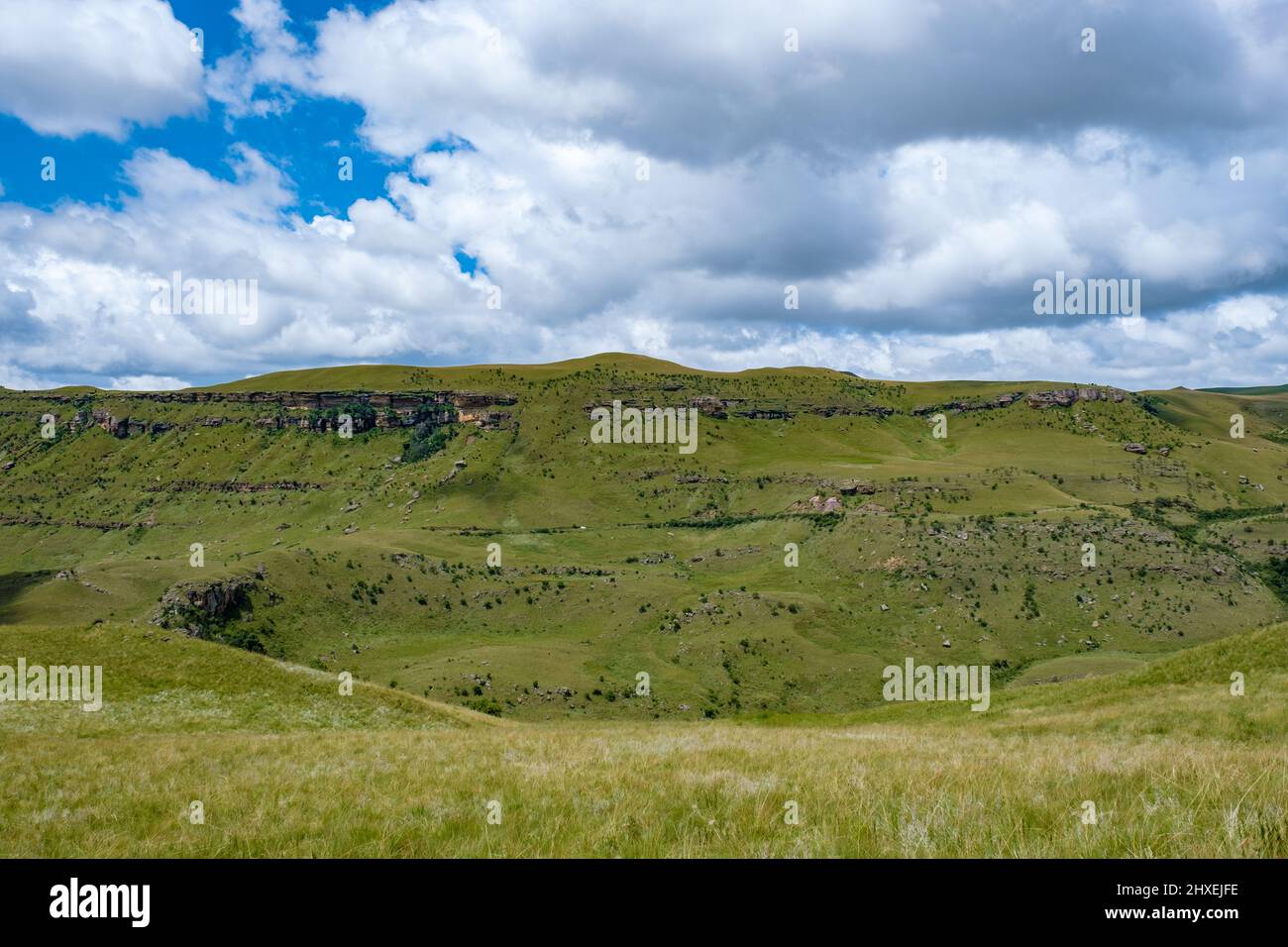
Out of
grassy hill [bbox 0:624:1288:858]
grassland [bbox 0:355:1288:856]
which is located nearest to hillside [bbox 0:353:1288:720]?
grassland [bbox 0:355:1288:856]

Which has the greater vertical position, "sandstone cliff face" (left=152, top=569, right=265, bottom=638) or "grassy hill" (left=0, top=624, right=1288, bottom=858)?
"grassy hill" (left=0, top=624, right=1288, bottom=858)

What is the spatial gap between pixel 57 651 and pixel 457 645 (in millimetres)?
62032

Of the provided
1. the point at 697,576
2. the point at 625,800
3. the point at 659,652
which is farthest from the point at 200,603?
the point at 625,800

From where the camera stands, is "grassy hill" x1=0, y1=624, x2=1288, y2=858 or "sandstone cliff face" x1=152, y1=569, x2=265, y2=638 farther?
"sandstone cliff face" x1=152, y1=569, x2=265, y2=638

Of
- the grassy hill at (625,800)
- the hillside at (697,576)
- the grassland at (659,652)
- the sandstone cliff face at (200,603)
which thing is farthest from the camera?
the sandstone cliff face at (200,603)

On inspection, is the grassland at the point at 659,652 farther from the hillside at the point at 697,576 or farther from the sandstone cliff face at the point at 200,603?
the sandstone cliff face at the point at 200,603

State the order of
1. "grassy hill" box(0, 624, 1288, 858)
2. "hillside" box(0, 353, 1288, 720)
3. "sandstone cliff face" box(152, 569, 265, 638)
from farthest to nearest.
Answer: "sandstone cliff face" box(152, 569, 265, 638) → "hillside" box(0, 353, 1288, 720) → "grassy hill" box(0, 624, 1288, 858)

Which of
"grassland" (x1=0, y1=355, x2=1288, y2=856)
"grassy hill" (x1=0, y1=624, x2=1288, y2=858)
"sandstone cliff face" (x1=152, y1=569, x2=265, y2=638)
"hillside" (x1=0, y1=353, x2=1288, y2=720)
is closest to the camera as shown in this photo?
"grassy hill" (x1=0, y1=624, x2=1288, y2=858)

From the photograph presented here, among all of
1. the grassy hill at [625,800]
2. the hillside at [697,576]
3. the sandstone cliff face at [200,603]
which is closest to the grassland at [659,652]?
the grassy hill at [625,800]

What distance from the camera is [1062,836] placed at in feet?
16.6

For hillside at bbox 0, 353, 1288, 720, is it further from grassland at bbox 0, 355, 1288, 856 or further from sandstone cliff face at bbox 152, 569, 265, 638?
grassland at bbox 0, 355, 1288, 856
